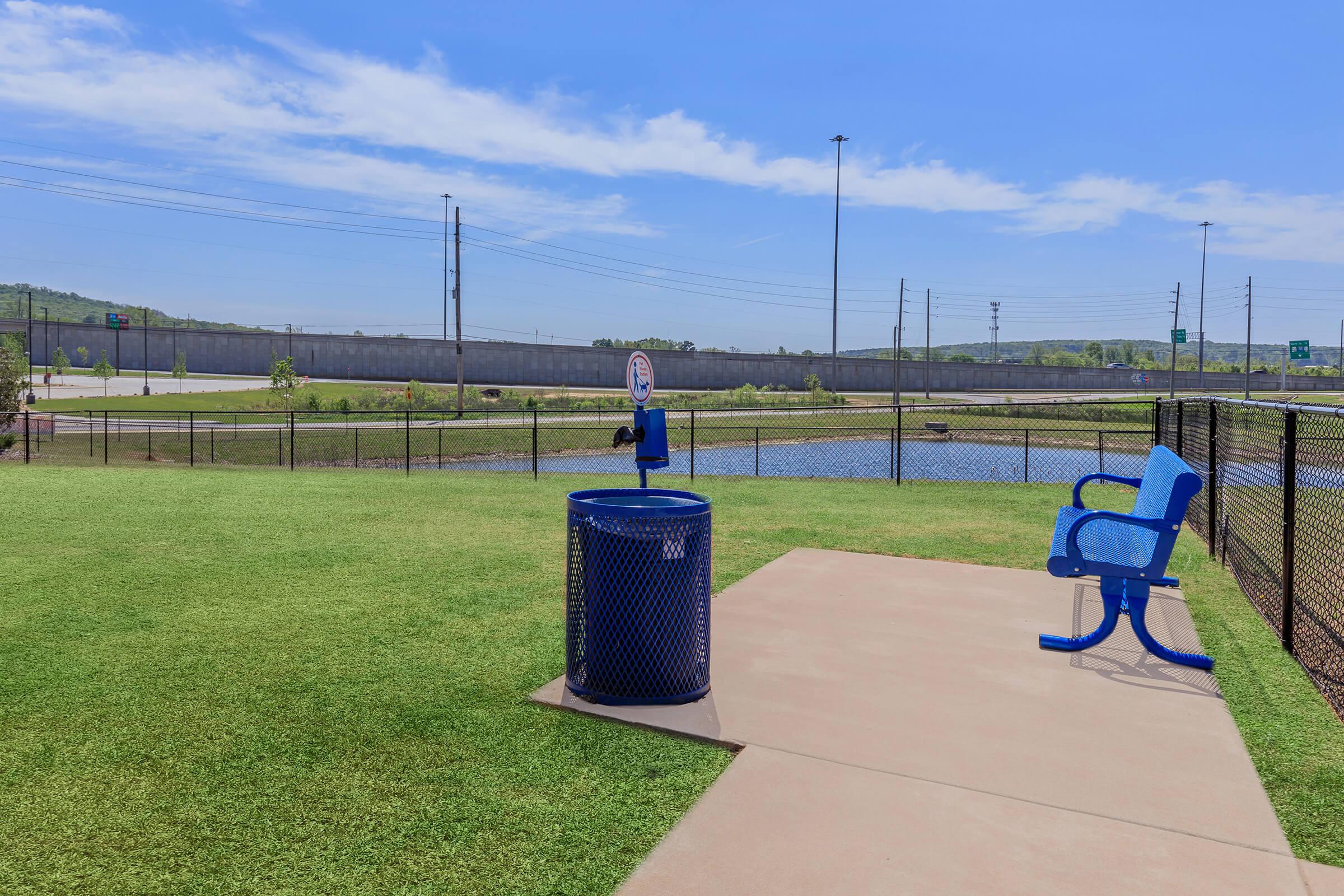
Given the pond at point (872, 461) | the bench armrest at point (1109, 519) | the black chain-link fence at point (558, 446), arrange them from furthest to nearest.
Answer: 1. the black chain-link fence at point (558, 446)
2. the pond at point (872, 461)
3. the bench armrest at point (1109, 519)

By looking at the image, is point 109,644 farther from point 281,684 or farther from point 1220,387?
point 1220,387

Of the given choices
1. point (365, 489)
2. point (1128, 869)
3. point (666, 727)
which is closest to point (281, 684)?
point (666, 727)

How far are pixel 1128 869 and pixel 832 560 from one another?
17.6ft

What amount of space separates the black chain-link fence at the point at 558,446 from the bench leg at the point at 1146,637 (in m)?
13.0

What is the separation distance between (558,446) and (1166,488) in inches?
1381

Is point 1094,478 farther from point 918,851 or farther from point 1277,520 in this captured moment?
point 918,851

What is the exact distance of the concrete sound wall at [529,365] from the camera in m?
81.6

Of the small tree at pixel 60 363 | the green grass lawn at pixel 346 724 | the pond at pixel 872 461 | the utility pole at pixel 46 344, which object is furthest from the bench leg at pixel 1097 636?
the utility pole at pixel 46 344

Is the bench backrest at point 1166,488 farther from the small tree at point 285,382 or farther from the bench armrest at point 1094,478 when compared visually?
the small tree at point 285,382

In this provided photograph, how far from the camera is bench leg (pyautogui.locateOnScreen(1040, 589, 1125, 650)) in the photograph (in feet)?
18.0

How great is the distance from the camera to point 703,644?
480 cm

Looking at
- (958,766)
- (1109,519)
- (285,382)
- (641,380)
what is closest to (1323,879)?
(958,766)

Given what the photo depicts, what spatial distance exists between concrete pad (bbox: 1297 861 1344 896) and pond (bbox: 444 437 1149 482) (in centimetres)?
1706

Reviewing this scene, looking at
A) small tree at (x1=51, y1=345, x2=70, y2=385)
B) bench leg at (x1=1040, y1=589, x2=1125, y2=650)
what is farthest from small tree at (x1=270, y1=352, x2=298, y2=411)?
bench leg at (x1=1040, y1=589, x2=1125, y2=650)
